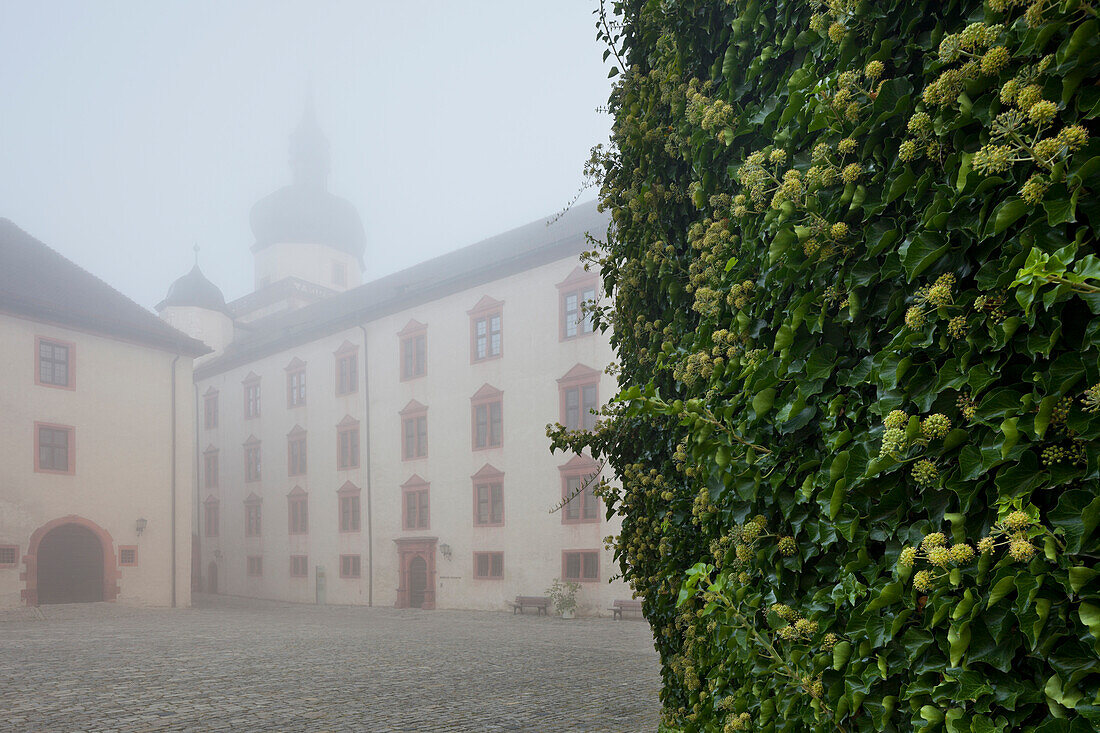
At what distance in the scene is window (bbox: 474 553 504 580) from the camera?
96.3 feet

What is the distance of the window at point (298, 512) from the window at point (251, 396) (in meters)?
5.30

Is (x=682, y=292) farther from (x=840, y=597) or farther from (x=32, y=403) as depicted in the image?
(x=32, y=403)

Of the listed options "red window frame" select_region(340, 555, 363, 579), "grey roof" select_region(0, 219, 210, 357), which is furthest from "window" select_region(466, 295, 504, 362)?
"grey roof" select_region(0, 219, 210, 357)

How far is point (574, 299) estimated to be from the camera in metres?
28.8

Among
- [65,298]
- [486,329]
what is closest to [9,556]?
[65,298]

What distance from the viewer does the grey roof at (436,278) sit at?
29.9 m

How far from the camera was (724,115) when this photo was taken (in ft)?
10.8

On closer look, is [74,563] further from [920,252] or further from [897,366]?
[920,252]

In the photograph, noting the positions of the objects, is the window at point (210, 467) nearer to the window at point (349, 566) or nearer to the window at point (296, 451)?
the window at point (296, 451)

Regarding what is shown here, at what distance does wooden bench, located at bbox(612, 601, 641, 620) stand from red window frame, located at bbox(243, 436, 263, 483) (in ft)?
72.7

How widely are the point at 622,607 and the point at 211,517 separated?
2737 cm

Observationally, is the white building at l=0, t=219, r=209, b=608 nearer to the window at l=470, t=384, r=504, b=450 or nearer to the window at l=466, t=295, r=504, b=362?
the window at l=466, t=295, r=504, b=362

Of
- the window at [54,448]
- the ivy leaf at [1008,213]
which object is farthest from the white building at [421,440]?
the ivy leaf at [1008,213]

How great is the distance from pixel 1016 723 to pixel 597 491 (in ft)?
12.5
